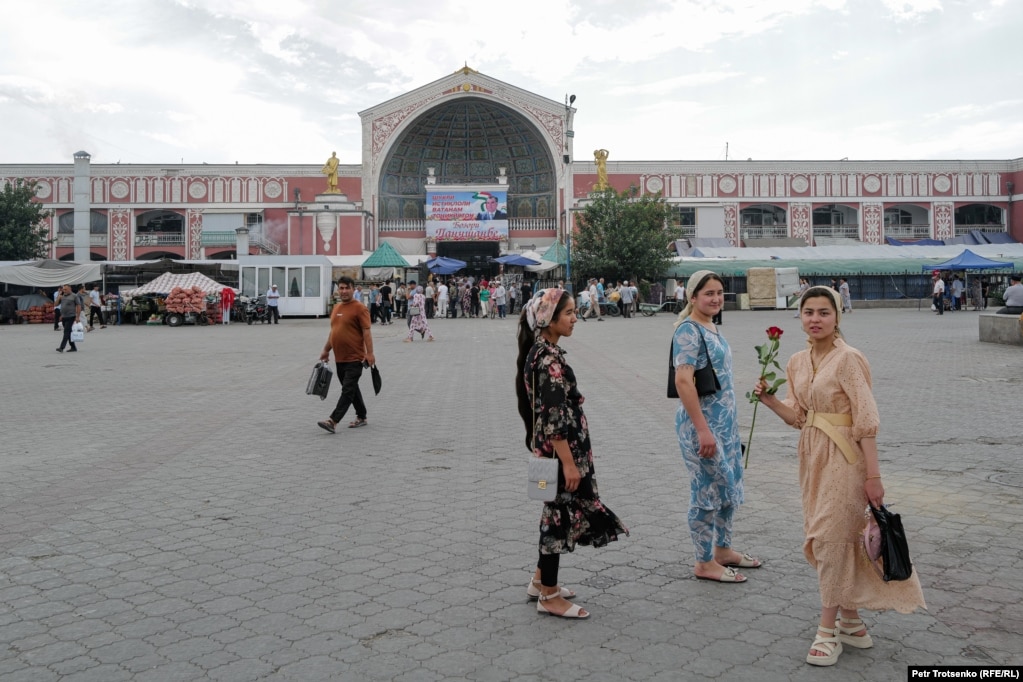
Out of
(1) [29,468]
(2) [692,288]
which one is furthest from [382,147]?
(2) [692,288]

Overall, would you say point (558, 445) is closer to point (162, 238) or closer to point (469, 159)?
point (469, 159)

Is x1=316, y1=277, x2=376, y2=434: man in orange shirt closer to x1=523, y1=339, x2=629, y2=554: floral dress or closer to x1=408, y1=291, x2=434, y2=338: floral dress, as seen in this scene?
x1=523, y1=339, x2=629, y2=554: floral dress

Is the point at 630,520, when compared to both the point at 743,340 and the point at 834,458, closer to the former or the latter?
the point at 834,458

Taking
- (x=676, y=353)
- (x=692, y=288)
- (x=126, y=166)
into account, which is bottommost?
(x=676, y=353)

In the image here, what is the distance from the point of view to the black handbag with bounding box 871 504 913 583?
3.22m

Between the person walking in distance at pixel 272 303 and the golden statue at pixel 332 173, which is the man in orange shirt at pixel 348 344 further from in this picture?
the golden statue at pixel 332 173

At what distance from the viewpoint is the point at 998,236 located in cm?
4519

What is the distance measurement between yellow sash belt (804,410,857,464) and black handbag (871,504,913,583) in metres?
0.26

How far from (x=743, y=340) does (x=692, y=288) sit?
15.8 m

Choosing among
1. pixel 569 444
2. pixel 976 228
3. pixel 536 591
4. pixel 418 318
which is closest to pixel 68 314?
pixel 418 318

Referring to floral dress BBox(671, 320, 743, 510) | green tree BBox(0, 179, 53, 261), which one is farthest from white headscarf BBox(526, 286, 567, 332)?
green tree BBox(0, 179, 53, 261)

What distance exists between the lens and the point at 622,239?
36344mm

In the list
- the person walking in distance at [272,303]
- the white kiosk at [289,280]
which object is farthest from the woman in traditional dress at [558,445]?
the white kiosk at [289,280]

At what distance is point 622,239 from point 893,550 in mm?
33590
